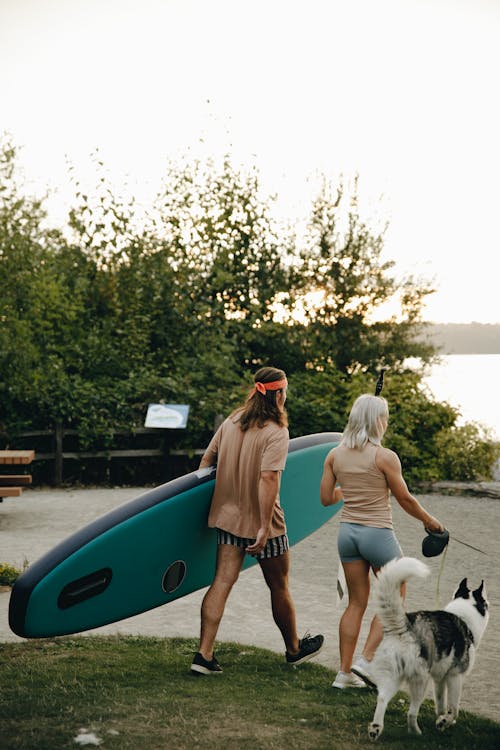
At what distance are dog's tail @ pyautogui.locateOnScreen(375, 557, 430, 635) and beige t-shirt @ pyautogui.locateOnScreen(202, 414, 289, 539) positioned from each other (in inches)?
42.0

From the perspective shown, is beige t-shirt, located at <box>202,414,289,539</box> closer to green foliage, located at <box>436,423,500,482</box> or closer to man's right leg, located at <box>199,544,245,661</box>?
man's right leg, located at <box>199,544,245,661</box>

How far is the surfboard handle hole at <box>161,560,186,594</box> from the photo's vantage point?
17.6ft

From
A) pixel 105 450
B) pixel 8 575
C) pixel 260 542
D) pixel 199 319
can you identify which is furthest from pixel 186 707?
pixel 199 319

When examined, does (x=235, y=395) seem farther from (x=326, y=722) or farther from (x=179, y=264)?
(x=326, y=722)

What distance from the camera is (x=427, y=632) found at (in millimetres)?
3994

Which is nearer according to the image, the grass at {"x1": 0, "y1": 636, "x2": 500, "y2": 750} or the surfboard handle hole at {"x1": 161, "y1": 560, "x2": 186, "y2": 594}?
the grass at {"x1": 0, "y1": 636, "x2": 500, "y2": 750}

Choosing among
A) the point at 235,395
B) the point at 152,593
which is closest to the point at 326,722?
the point at 152,593

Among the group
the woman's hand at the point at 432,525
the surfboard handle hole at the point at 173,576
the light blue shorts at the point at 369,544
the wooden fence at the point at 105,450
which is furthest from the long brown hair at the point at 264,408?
the wooden fence at the point at 105,450

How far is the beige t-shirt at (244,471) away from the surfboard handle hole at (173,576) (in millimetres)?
495

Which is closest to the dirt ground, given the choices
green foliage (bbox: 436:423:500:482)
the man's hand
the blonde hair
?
green foliage (bbox: 436:423:500:482)

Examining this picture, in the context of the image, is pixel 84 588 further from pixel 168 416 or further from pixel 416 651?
pixel 168 416

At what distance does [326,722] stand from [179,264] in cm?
1311

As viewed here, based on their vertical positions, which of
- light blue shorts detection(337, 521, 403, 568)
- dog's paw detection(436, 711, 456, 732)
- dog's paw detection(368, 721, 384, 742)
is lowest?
dog's paw detection(436, 711, 456, 732)

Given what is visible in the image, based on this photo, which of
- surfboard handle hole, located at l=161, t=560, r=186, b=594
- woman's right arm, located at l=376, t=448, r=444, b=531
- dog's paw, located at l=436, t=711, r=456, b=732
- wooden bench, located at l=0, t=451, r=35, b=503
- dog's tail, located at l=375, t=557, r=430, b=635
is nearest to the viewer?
dog's tail, located at l=375, t=557, r=430, b=635
